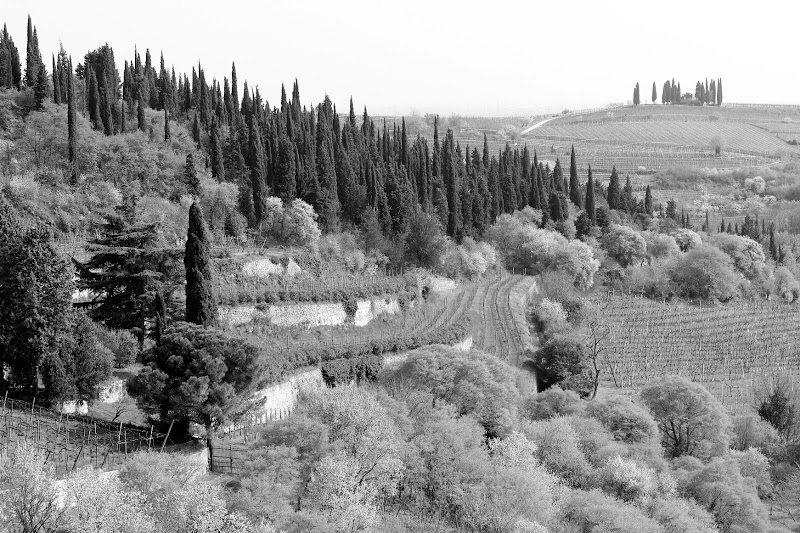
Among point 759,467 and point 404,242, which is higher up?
point 404,242

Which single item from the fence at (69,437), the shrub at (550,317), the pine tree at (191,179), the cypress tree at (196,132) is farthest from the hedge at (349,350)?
the cypress tree at (196,132)

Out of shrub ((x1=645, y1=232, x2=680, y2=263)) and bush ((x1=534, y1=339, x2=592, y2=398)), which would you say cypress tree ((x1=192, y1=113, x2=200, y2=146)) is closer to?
bush ((x1=534, y1=339, x2=592, y2=398))

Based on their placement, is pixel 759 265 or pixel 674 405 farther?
pixel 759 265

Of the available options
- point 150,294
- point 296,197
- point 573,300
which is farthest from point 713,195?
point 150,294

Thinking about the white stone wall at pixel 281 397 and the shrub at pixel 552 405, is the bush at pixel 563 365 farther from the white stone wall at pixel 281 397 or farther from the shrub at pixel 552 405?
the white stone wall at pixel 281 397

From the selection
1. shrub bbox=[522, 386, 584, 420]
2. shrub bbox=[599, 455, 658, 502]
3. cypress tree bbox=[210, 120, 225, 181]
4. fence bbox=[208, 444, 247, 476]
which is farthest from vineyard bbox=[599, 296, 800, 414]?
fence bbox=[208, 444, 247, 476]

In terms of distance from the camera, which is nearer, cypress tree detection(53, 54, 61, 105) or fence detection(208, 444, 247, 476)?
fence detection(208, 444, 247, 476)

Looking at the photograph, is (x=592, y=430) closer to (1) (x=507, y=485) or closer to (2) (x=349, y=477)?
(1) (x=507, y=485)
